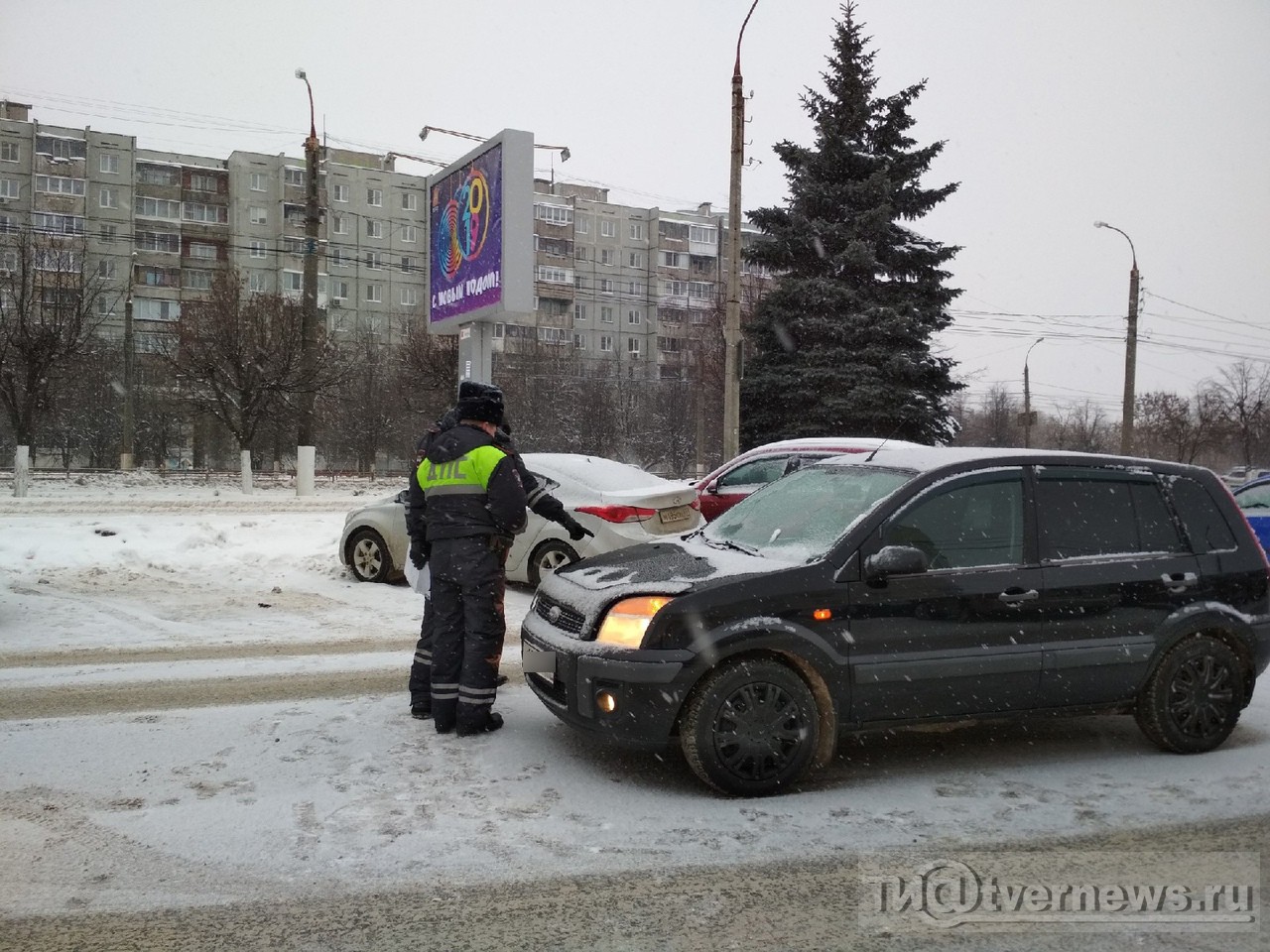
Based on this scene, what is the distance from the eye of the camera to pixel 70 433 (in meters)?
34.6

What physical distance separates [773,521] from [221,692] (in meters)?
3.70

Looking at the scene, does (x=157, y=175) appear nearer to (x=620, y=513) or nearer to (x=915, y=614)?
(x=620, y=513)

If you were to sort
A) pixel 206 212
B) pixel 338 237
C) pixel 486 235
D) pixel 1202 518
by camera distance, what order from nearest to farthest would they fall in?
pixel 1202 518
pixel 486 235
pixel 206 212
pixel 338 237

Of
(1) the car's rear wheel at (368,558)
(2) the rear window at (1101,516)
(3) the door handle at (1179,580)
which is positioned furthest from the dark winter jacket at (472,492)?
(1) the car's rear wheel at (368,558)

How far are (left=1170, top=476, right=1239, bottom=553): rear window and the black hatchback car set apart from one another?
0.01 metres

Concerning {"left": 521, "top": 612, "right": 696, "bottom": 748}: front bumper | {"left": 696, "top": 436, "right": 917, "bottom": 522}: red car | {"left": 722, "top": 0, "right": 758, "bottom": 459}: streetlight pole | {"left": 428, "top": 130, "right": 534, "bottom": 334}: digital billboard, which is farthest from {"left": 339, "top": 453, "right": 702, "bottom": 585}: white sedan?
{"left": 722, "top": 0, "right": 758, "bottom": 459}: streetlight pole

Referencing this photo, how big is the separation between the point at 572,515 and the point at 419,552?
12.6 ft

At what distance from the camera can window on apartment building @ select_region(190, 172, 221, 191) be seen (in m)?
64.4

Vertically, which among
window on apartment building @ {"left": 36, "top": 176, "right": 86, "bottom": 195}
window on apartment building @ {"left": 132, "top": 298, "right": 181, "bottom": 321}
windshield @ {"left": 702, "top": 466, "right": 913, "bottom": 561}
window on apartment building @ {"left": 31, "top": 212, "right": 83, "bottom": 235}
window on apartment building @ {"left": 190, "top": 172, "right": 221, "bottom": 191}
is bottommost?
windshield @ {"left": 702, "top": 466, "right": 913, "bottom": 561}

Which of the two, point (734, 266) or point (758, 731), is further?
point (734, 266)

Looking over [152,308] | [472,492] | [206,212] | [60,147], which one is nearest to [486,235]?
[472,492]

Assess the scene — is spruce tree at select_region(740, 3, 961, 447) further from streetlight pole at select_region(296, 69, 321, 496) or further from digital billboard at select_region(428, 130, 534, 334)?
digital billboard at select_region(428, 130, 534, 334)

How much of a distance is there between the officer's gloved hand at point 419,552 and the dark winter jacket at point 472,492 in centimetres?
30

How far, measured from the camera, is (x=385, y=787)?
452 cm
